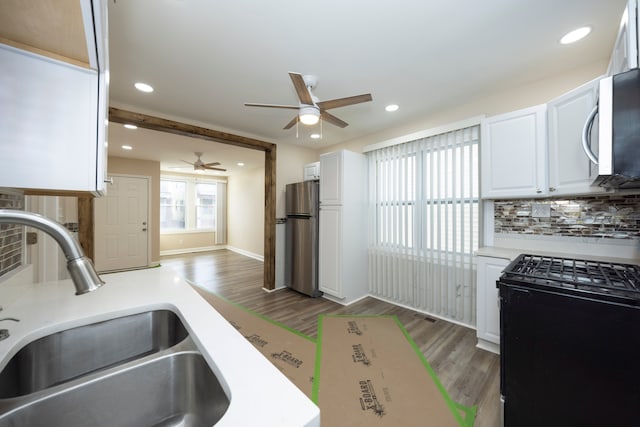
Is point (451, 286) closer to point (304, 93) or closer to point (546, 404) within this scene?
point (546, 404)

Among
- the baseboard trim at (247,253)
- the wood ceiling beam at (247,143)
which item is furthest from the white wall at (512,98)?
the baseboard trim at (247,253)

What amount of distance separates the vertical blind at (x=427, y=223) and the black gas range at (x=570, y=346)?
139cm

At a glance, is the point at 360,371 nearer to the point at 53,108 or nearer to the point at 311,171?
the point at 53,108

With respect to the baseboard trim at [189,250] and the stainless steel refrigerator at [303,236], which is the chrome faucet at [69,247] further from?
the baseboard trim at [189,250]

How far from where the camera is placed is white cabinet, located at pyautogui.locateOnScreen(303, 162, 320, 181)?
3.94m

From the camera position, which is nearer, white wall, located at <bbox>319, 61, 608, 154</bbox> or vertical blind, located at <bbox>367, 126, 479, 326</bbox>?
white wall, located at <bbox>319, 61, 608, 154</bbox>

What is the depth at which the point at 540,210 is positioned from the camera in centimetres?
227

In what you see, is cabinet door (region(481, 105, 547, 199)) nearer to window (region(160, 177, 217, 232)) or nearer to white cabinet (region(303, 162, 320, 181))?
white cabinet (region(303, 162, 320, 181))

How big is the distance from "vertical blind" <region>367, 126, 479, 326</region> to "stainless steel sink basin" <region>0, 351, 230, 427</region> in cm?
279

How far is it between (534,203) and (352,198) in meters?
1.92

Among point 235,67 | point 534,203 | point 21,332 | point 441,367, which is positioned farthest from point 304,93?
point 441,367

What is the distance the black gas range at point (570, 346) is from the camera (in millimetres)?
1030

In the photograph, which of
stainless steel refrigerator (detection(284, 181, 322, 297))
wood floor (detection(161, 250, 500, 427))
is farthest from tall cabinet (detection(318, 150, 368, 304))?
wood floor (detection(161, 250, 500, 427))

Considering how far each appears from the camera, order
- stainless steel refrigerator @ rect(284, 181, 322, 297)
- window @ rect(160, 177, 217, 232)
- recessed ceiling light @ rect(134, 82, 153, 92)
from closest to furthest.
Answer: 1. recessed ceiling light @ rect(134, 82, 153, 92)
2. stainless steel refrigerator @ rect(284, 181, 322, 297)
3. window @ rect(160, 177, 217, 232)
